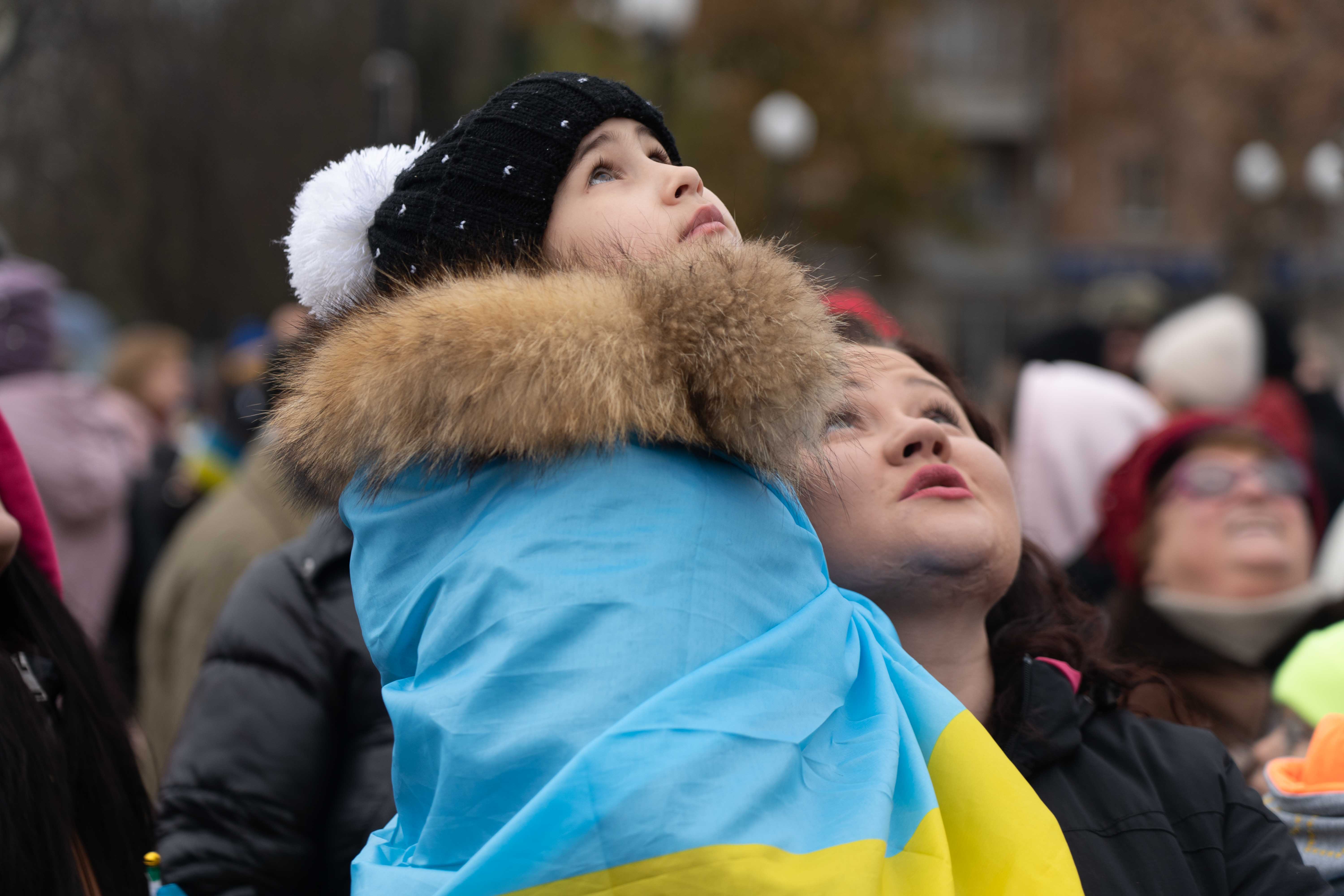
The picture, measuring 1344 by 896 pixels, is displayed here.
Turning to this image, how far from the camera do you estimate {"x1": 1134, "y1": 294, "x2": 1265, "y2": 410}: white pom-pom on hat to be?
549 centimetres

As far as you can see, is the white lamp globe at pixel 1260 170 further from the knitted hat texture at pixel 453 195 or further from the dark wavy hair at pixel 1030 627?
the knitted hat texture at pixel 453 195

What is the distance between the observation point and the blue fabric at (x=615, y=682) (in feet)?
4.30

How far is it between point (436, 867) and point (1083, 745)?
3.46 feet

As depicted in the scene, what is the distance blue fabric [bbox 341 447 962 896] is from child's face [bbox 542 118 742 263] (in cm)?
36

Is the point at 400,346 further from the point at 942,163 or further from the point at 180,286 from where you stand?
the point at 942,163

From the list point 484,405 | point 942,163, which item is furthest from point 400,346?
point 942,163

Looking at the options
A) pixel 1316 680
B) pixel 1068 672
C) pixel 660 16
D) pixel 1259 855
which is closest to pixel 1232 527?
pixel 1316 680

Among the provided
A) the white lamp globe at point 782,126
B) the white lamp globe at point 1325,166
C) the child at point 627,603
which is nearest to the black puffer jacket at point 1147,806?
the child at point 627,603

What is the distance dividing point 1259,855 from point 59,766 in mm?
1857

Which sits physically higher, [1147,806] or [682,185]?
[682,185]

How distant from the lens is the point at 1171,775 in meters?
1.93

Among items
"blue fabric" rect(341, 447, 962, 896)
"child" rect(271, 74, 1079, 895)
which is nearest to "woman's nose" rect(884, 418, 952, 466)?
"child" rect(271, 74, 1079, 895)

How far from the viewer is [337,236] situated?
190cm

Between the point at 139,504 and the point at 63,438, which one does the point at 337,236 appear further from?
the point at 139,504
